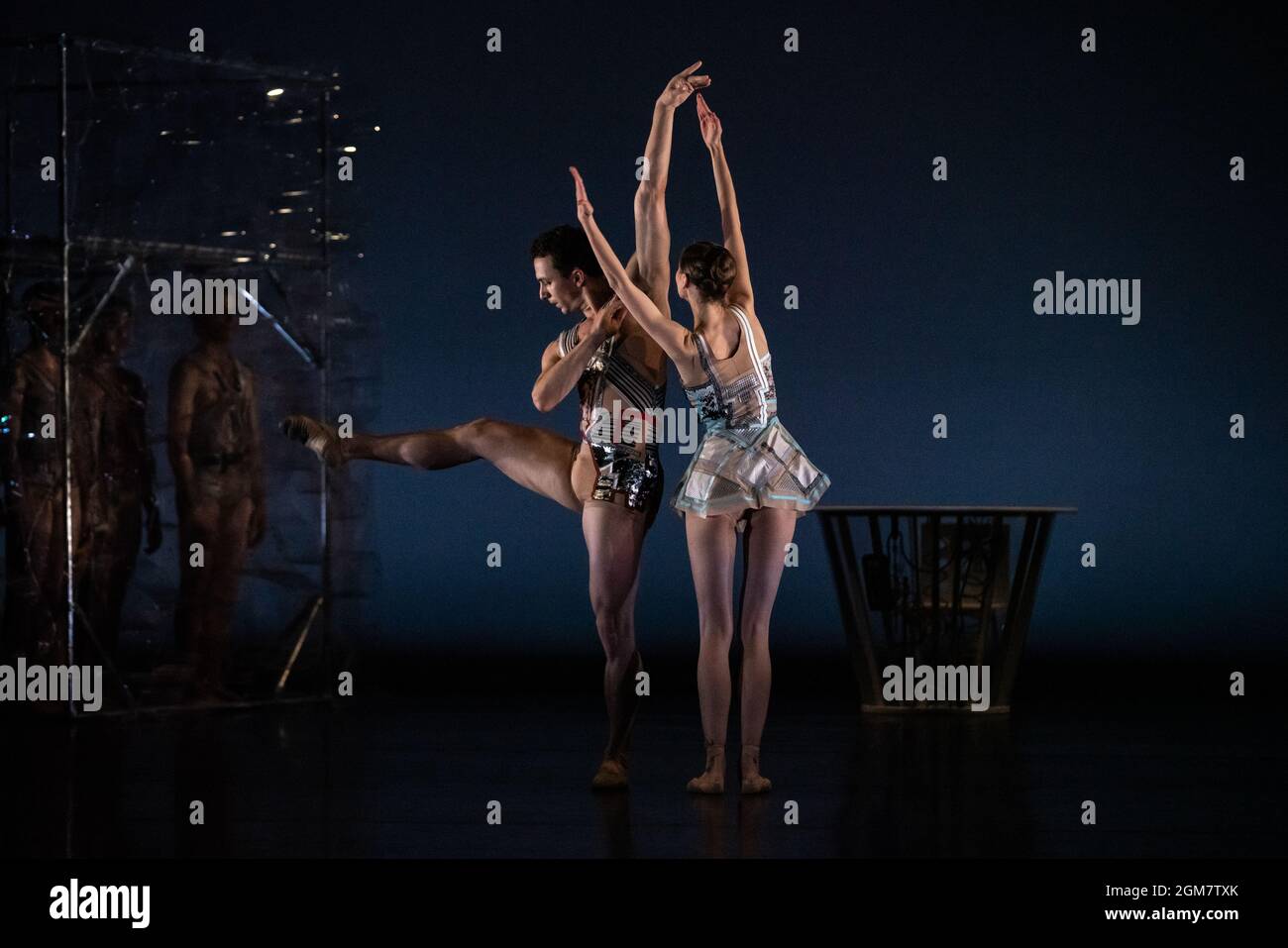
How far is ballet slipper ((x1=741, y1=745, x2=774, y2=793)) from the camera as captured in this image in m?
4.69

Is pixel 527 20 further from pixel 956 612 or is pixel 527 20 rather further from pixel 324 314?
pixel 956 612

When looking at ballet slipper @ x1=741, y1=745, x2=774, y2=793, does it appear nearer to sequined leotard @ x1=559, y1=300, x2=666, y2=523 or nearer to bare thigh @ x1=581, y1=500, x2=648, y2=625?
bare thigh @ x1=581, y1=500, x2=648, y2=625

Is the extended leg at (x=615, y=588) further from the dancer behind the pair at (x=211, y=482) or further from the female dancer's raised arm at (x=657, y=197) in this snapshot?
the dancer behind the pair at (x=211, y=482)

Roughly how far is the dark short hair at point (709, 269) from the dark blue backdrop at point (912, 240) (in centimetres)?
357

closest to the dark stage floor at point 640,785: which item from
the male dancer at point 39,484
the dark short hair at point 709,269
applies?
the male dancer at point 39,484

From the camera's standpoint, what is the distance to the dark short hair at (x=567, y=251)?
4.74m

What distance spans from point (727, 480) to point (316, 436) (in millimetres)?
1292

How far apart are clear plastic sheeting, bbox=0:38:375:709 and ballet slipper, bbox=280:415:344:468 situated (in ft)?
5.50

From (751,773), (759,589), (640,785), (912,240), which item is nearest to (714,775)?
(751,773)

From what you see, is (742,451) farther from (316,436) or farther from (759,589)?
(316,436)

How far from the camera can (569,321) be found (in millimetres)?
8414
